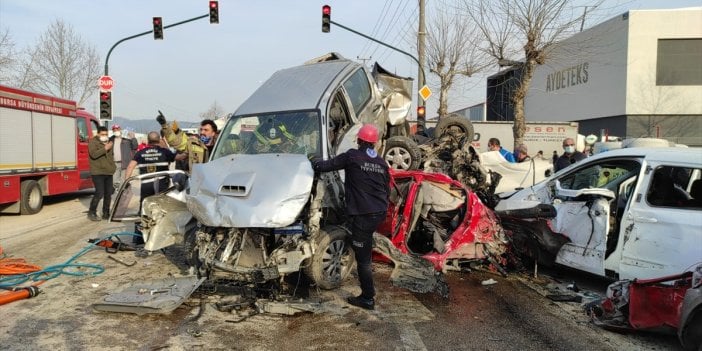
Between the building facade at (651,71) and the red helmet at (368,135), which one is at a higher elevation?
the building facade at (651,71)

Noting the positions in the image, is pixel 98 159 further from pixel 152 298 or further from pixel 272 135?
pixel 152 298

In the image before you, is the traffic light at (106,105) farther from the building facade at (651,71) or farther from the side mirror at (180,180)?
the building facade at (651,71)

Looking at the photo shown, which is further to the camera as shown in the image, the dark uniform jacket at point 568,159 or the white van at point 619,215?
the dark uniform jacket at point 568,159

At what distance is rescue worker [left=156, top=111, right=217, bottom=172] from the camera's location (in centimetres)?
813

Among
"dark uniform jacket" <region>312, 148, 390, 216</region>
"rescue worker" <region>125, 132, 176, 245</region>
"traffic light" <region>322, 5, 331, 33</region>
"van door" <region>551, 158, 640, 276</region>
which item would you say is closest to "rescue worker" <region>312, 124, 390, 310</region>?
"dark uniform jacket" <region>312, 148, 390, 216</region>

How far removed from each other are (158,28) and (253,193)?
16458mm

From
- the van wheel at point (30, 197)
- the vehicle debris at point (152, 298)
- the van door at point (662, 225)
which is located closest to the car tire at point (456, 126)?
the van door at point (662, 225)

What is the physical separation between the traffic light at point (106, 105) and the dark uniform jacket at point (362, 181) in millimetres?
15221

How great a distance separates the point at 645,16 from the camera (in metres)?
29.2

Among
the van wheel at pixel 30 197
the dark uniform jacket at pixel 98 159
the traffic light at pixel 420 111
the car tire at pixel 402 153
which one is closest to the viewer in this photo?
the car tire at pixel 402 153

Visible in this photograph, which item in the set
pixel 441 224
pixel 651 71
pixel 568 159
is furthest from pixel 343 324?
pixel 651 71

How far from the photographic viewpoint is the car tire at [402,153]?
29.5 feet

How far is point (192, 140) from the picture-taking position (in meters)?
8.17

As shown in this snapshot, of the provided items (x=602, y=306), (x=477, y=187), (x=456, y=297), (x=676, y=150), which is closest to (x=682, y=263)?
(x=602, y=306)
